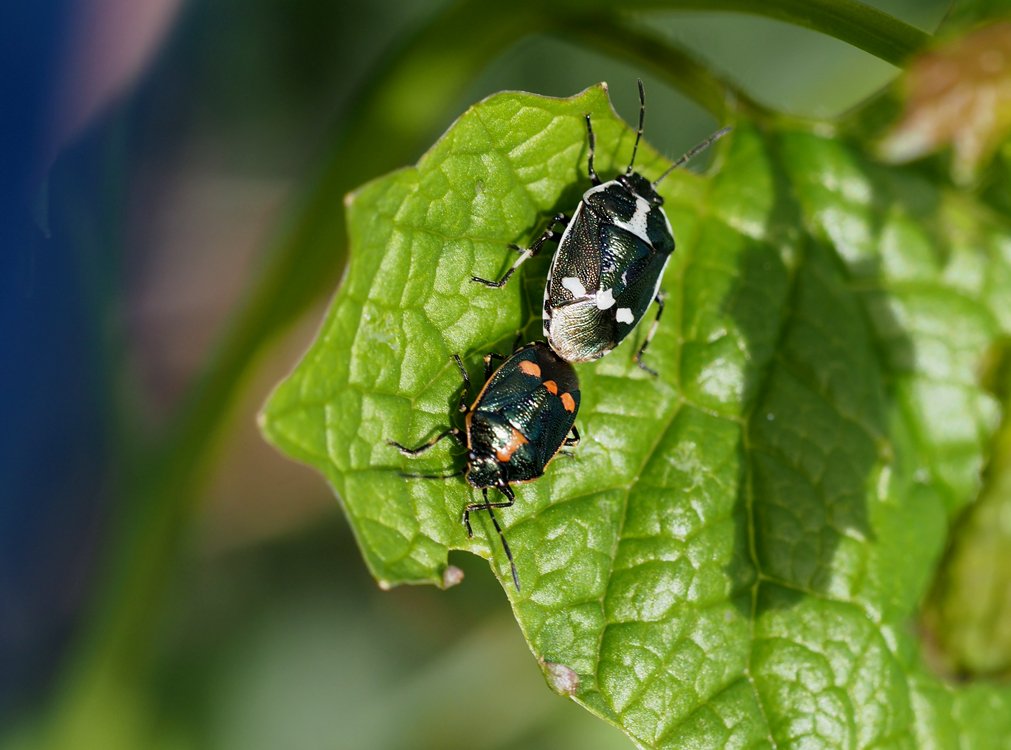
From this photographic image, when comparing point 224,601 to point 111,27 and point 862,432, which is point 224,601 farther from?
point 862,432

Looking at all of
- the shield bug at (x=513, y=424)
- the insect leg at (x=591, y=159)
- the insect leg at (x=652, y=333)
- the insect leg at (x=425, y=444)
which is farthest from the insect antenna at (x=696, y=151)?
the insect leg at (x=425, y=444)

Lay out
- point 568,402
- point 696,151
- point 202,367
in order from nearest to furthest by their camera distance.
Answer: point 568,402 < point 696,151 < point 202,367

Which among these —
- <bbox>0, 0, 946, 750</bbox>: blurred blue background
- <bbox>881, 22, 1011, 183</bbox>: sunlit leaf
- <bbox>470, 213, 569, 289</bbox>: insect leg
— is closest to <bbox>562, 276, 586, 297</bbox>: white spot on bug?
<bbox>470, 213, 569, 289</bbox>: insect leg

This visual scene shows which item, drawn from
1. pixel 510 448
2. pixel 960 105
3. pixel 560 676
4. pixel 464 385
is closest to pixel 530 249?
pixel 464 385

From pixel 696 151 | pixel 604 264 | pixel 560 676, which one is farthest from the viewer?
pixel 696 151

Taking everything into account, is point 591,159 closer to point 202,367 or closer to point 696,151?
A: point 696,151

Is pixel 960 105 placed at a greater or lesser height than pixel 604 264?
greater
